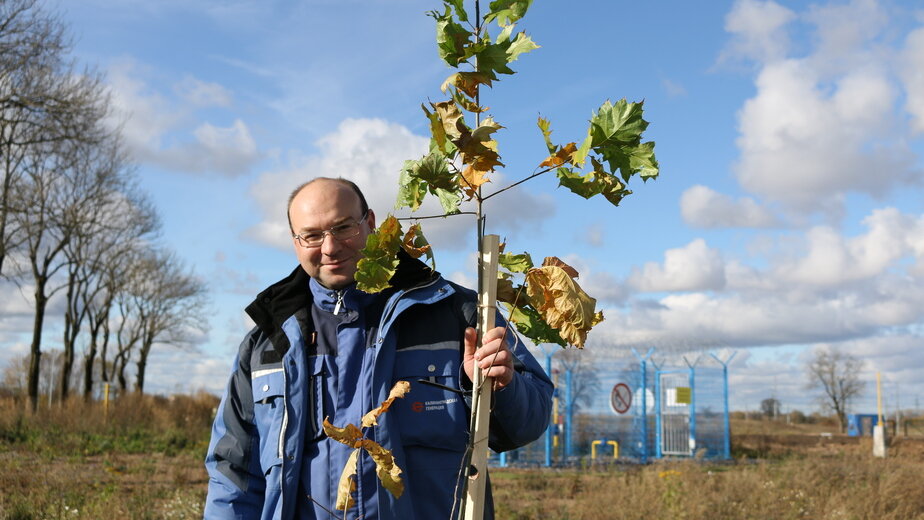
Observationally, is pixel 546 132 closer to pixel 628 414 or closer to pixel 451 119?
pixel 451 119

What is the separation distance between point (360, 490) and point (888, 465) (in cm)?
1122

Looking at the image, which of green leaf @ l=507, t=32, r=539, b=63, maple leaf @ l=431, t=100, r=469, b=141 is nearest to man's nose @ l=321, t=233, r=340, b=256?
maple leaf @ l=431, t=100, r=469, b=141

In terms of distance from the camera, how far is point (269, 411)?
2.48 meters

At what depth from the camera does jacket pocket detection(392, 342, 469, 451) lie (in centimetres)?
228

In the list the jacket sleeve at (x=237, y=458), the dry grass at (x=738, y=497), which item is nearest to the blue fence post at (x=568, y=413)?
the dry grass at (x=738, y=497)

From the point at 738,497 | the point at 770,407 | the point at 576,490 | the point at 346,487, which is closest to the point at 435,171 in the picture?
the point at 346,487

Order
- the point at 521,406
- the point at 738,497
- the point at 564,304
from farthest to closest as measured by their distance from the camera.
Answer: the point at 738,497
the point at 521,406
the point at 564,304

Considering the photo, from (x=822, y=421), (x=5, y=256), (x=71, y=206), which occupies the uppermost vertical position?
(x=71, y=206)

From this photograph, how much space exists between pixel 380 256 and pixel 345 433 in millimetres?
409

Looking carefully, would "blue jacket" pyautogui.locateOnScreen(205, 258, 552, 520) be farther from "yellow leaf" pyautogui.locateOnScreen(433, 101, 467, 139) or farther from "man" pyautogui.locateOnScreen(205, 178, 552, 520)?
"yellow leaf" pyautogui.locateOnScreen(433, 101, 467, 139)

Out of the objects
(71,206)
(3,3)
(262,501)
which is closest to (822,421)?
(71,206)

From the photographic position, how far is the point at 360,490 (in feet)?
7.38

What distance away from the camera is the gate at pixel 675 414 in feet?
62.0

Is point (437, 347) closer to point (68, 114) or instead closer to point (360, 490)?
point (360, 490)
